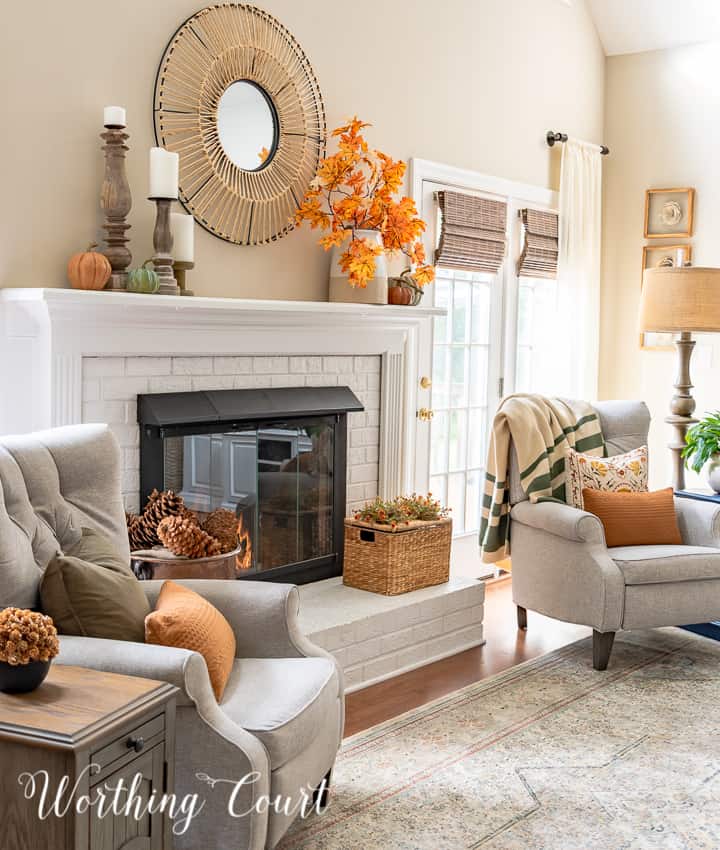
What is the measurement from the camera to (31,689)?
6.11 ft

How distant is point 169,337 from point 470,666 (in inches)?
65.2

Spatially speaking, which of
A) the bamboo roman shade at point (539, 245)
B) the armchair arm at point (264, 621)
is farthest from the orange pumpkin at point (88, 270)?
the bamboo roman shade at point (539, 245)

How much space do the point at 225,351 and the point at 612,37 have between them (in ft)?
11.1

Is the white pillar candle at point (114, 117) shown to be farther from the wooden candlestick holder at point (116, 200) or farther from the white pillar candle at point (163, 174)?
the white pillar candle at point (163, 174)

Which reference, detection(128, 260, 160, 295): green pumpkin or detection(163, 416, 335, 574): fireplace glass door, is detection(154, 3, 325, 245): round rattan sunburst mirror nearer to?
detection(128, 260, 160, 295): green pumpkin

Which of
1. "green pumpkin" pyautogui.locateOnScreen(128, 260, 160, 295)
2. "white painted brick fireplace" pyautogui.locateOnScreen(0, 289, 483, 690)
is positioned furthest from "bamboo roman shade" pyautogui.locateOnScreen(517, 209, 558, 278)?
"green pumpkin" pyautogui.locateOnScreen(128, 260, 160, 295)

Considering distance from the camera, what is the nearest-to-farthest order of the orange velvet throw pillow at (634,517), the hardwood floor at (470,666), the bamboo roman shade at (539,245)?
the hardwood floor at (470,666)
the orange velvet throw pillow at (634,517)
the bamboo roman shade at (539,245)

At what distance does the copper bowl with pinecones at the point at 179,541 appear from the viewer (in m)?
2.96

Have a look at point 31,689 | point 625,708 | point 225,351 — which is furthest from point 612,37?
point 31,689

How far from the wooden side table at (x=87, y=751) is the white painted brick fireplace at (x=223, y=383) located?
134 cm

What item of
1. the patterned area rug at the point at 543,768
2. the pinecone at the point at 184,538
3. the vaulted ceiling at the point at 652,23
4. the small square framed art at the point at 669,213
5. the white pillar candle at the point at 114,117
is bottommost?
the patterned area rug at the point at 543,768

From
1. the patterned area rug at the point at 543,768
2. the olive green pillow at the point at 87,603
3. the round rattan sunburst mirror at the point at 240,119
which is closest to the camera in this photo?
the olive green pillow at the point at 87,603

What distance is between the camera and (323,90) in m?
3.99

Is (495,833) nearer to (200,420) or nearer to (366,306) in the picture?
(200,420)
